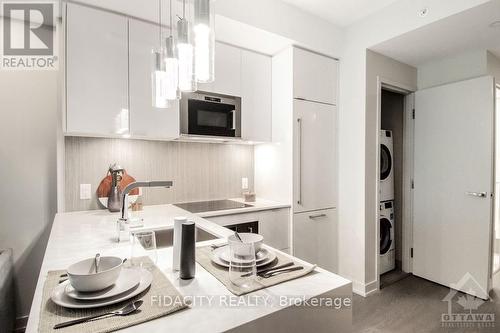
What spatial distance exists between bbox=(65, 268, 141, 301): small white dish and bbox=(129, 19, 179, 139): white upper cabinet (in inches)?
59.1

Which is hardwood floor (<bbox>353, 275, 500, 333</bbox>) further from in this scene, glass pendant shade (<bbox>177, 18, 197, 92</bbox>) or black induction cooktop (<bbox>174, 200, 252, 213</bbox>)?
glass pendant shade (<bbox>177, 18, 197, 92</bbox>)

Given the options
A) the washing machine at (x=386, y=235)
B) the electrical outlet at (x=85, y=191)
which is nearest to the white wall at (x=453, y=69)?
the washing machine at (x=386, y=235)

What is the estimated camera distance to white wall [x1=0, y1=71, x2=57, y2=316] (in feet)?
7.20

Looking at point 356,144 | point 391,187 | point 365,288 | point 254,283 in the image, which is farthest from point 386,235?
point 254,283

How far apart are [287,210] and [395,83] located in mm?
1769

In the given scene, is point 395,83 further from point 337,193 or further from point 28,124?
point 28,124

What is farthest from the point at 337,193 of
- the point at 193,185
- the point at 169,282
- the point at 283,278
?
the point at 169,282

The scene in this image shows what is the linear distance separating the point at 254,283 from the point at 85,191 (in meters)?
1.96

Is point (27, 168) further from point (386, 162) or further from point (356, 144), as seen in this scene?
point (386, 162)

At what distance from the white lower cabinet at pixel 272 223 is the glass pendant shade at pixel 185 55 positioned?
1.44 meters

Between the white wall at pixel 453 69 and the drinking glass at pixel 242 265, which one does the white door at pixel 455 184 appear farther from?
the drinking glass at pixel 242 265

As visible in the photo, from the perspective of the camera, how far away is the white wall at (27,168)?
2193 mm

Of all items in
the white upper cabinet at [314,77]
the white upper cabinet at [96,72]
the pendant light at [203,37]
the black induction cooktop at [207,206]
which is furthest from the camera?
the white upper cabinet at [314,77]

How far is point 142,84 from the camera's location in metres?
2.21
